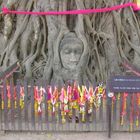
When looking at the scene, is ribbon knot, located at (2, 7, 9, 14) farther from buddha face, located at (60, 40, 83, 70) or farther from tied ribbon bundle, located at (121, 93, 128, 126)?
tied ribbon bundle, located at (121, 93, 128, 126)

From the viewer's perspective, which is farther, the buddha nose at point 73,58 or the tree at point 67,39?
the tree at point 67,39

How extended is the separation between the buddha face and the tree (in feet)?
0.10

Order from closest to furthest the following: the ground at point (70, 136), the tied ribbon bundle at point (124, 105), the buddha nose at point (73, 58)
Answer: the tied ribbon bundle at point (124, 105), the ground at point (70, 136), the buddha nose at point (73, 58)

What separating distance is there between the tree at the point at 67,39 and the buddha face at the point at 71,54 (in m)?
0.03

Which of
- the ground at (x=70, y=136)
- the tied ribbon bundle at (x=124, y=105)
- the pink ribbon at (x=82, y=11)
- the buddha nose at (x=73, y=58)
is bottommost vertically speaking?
the ground at (x=70, y=136)

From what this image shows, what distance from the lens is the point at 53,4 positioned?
21.8 feet

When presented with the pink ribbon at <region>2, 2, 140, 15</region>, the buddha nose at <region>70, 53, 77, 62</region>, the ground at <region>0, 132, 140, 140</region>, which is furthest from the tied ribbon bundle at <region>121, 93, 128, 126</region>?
the pink ribbon at <region>2, 2, 140, 15</region>

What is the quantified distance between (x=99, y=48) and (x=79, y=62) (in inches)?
37.3

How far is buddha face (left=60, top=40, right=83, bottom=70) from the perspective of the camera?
629 cm

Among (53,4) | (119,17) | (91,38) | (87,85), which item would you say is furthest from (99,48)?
(87,85)

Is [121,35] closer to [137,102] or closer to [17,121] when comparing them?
[137,102]

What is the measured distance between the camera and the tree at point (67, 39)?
6.59 metres

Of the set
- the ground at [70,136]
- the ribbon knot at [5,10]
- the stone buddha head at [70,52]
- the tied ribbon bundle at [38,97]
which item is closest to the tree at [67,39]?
the stone buddha head at [70,52]

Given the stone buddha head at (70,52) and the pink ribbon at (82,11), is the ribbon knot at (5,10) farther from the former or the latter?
the stone buddha head at (70,52)
